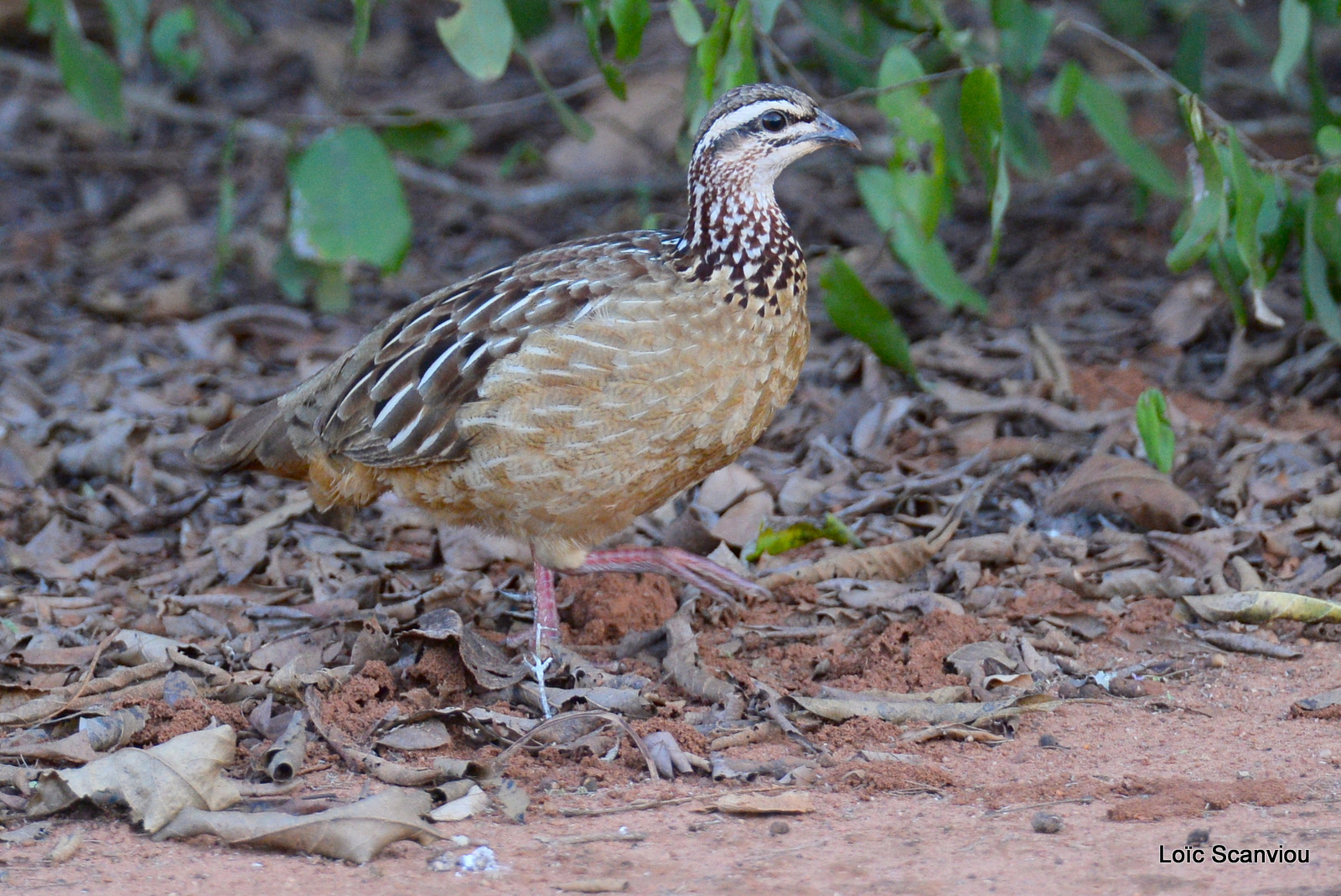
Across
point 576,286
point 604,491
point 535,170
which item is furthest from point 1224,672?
point 535,170

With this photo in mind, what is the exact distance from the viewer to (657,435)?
5.16 m

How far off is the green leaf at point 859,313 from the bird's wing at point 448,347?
1.36 m

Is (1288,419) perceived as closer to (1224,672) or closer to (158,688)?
(1224,672)

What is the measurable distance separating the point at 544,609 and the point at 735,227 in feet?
5.08

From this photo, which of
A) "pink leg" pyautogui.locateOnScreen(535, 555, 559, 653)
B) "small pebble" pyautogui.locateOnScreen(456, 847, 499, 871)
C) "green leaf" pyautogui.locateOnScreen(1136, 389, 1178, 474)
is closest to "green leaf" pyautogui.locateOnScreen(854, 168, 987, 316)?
"green leaf" pyautogui.locateOnScreen(1136, 389, 1178, 474)

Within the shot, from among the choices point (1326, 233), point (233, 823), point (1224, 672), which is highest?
point (1326, 233)

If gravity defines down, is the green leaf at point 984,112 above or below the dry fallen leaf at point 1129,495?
above

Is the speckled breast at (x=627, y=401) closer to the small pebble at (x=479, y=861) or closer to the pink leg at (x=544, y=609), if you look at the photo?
the pink leg at (x=544, y=609)

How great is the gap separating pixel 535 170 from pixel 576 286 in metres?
6.23

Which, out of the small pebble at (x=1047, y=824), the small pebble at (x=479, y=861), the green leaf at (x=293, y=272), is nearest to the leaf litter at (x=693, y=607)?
the small pebble at (x=479, y=861)

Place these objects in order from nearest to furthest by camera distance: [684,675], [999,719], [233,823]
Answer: [233,823]
[999,719]
[684,675]

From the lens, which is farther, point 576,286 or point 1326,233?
point 1326,233

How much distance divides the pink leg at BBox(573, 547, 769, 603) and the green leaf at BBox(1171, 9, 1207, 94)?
4267 millimetres

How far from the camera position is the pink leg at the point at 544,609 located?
546cm
